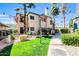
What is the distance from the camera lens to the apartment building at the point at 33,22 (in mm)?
4645

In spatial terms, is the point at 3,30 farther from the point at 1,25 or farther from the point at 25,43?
the point at 25,43

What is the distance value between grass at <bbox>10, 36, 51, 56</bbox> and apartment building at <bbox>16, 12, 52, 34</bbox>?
17cm

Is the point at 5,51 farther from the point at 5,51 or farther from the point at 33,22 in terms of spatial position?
the point at 33,22

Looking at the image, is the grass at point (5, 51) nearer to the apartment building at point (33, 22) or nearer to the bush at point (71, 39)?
the apartment building at point (33, 22)

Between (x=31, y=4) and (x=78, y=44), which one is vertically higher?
(x=31, y=4)

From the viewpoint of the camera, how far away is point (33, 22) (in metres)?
4.66

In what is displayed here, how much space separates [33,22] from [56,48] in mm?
503

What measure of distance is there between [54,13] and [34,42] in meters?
0.51

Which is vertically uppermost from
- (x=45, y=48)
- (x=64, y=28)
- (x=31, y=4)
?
(x=31, y=4)

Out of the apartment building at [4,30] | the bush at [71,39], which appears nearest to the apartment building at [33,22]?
the apartment building at [4,30]

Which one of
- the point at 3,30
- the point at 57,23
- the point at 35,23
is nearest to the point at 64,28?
the point at 57,23

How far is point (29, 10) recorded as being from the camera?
4.65 meters

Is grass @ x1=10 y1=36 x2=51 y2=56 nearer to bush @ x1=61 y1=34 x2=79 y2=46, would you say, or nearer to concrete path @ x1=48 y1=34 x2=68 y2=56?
concrete path @ x1=48 y1=34 x2=68 y2=56

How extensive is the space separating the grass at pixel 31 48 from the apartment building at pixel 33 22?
17 cm
